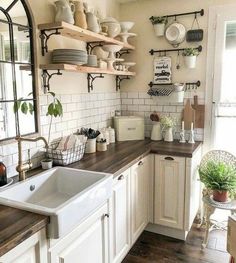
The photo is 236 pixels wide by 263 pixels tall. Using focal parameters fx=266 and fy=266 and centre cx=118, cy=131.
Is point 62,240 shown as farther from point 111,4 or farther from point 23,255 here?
point 111,4

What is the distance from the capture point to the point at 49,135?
2.09m

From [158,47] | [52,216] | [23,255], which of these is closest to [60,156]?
[52,216]

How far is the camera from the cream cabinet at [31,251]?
41.3 inches

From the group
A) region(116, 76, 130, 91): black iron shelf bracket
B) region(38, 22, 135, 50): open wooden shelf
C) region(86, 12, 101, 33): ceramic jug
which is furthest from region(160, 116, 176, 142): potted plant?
region(86, 12, 101, 33): ceramic jug

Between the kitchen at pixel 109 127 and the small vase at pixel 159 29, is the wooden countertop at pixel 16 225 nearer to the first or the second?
the kitchen at pixel 109 127

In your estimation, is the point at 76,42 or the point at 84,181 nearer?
the point at 84,181

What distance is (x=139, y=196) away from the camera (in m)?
2.38

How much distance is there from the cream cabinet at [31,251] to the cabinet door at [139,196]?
1.09 m

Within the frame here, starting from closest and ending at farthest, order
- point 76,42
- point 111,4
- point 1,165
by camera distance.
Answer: point 1,165 → point 76,42 → point 111,4

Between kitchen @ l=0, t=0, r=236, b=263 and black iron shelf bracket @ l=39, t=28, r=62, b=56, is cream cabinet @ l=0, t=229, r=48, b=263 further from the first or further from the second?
black iron shelf bracket @ l=39, t=28, r=62, b=56

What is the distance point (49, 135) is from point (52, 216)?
0.98 meters

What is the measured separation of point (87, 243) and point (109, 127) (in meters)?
1.49

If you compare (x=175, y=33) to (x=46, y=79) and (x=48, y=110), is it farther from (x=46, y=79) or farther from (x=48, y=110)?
(x=48, y=110)

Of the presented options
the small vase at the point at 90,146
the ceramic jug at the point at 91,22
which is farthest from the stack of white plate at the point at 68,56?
the small vase at the point at 90,146
